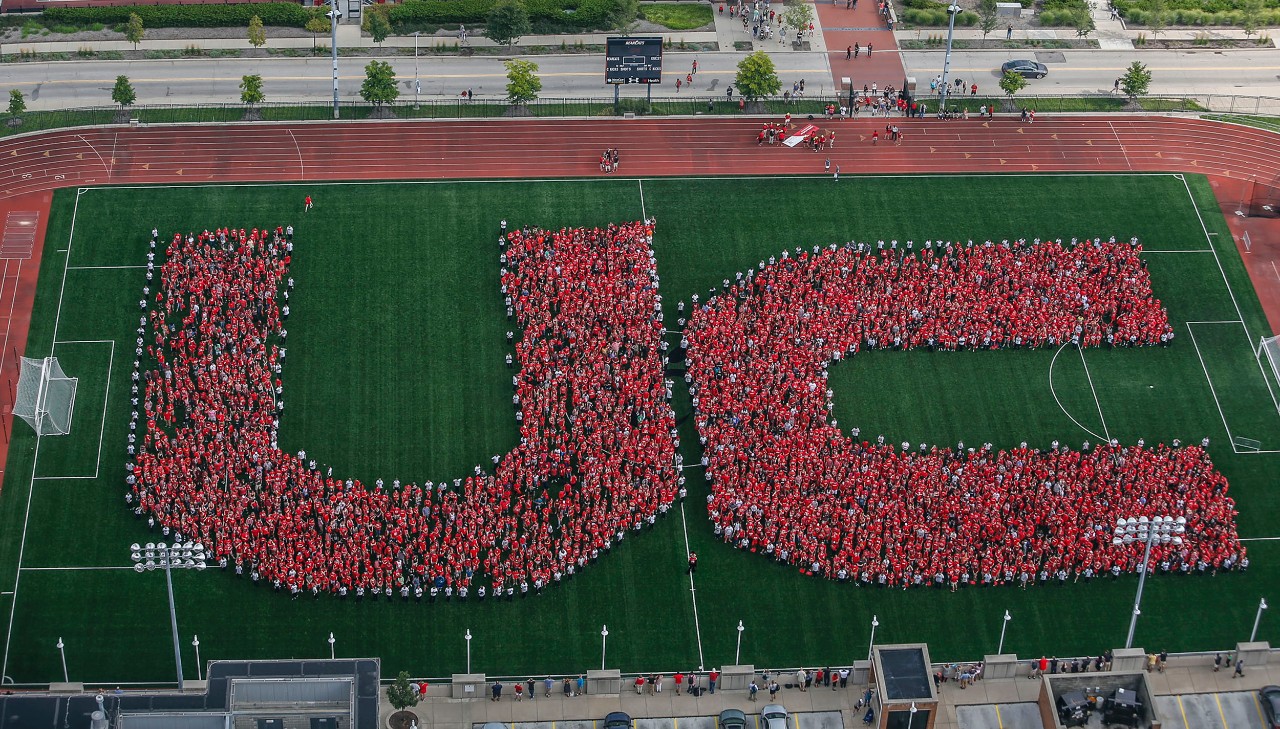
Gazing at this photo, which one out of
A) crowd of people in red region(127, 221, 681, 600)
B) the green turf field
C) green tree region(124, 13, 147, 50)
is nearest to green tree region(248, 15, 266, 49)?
green tree region(124, 13, 147, 50)

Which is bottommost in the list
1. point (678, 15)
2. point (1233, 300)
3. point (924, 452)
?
point (924, 452)

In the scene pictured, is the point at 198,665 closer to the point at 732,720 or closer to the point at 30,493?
the point at 30,493

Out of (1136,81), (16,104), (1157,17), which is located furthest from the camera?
(1157,17)

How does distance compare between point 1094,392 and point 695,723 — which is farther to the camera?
point 1094,392

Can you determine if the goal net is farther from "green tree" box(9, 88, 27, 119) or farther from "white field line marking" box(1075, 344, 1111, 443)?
"white field line marking" box(1075, 344, 1111, 443)

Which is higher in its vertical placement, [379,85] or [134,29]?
[134,29]

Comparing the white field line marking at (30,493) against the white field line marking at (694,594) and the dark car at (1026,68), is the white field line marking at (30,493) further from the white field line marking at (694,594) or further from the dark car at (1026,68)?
the dark car at (1026,68)

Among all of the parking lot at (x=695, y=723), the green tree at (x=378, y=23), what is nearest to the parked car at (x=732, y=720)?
the parking lot at (x=695, y=723)

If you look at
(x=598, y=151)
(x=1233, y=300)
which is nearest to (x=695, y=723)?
(x=1233, y=300)
